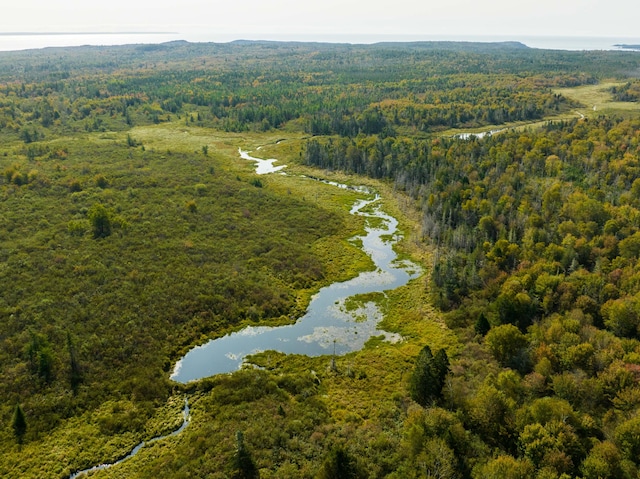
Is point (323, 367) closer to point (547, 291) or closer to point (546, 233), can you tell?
point (547, 291)

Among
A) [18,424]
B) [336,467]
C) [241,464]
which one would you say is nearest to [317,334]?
[241,464]

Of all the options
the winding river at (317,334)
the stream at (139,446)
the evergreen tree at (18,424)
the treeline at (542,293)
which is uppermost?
the treeline at (542,293)

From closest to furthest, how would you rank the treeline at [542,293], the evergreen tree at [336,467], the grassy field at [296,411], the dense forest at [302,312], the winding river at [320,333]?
the evergreen tree at [336,467] → the treeline at [542,293] → the dense forest at [302,312] → the grassy field at [296,411] → the winding river at [320,333]

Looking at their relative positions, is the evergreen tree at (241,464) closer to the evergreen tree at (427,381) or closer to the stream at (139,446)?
the stream at (139,446)

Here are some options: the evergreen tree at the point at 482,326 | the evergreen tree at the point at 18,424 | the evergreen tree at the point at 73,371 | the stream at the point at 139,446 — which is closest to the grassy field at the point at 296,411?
the stream at the point at 139,446

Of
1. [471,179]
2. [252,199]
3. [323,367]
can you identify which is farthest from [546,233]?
[252,199]

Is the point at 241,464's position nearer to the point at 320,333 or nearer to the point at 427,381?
the point at 427,381

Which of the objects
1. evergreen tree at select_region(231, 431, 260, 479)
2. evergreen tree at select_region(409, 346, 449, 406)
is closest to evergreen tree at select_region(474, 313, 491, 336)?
evergreen tree at select_region(409, 346, 449, 406)

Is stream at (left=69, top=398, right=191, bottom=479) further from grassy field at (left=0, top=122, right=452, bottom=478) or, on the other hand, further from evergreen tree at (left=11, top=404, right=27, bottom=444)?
evergreen tree at (left=11, top=404, right=27, bottom=444)

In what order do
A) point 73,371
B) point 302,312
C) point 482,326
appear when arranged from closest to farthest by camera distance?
1. point 73,371
2. point 482,326
3. point 302,312
